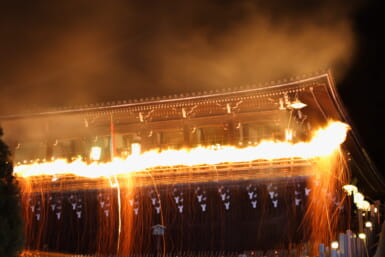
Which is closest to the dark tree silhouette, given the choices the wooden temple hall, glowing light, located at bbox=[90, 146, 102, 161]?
the wooden temple hall

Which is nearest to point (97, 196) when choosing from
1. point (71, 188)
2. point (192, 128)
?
point (71, 188)

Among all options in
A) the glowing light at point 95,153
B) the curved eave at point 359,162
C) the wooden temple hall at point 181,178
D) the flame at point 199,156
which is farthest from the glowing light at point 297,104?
the glowing light at point 95,153

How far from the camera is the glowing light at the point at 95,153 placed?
13.2m

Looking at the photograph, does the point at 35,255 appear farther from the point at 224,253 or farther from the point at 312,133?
the point at 312,133

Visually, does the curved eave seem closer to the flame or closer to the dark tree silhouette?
the flame

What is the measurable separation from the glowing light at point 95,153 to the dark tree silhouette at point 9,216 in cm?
709

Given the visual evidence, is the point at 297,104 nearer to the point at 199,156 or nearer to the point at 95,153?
the point at 199,156

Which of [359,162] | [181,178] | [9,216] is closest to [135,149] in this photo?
[181,178]

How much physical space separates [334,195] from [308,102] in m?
2.84

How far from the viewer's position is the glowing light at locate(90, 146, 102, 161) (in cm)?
1316

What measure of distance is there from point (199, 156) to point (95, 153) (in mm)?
3123

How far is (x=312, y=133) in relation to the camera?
12008 mm

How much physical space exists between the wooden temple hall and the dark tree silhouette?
20.5 feet

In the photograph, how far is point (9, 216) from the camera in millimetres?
5785
